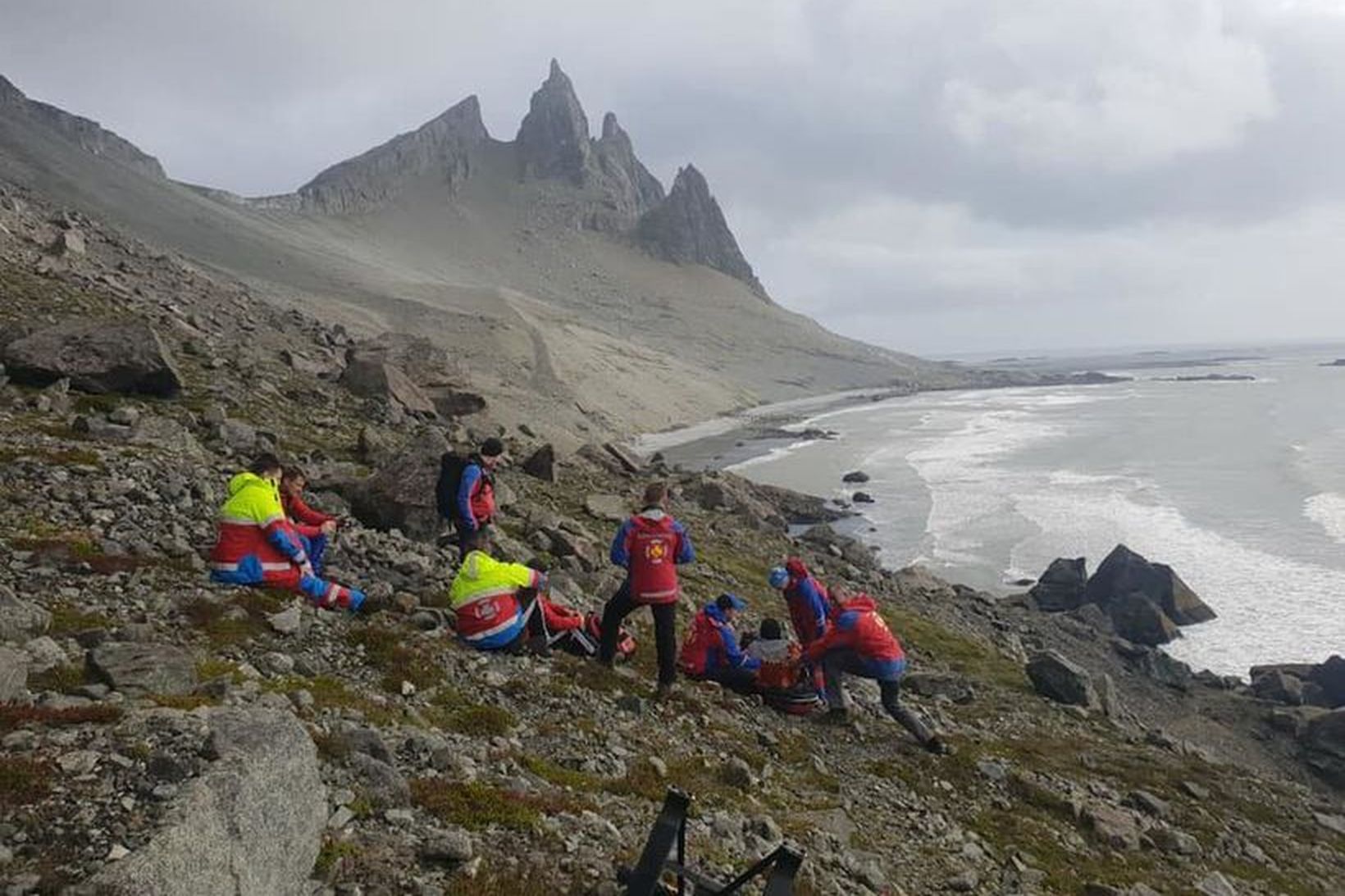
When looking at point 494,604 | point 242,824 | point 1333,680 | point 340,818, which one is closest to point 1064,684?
point 1333,680

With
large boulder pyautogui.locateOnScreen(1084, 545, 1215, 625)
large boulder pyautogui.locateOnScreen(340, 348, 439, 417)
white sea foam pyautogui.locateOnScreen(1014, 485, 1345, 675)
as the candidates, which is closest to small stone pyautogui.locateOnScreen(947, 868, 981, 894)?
white sea foam pyautogui.locateOnScreen(1014, 485, 1345, 675)

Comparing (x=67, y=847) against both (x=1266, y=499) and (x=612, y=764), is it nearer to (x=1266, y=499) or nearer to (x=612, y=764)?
(x=612, y=764)

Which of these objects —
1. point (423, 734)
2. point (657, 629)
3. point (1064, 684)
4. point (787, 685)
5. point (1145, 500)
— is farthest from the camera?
point (1145, 500)

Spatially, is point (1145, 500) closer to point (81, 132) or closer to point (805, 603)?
point (805, 603)

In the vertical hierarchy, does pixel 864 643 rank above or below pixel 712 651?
above

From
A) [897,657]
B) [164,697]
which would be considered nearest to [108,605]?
[164,697]

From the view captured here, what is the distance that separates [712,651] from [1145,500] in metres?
51.2

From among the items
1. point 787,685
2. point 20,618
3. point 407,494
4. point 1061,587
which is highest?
point 407,494

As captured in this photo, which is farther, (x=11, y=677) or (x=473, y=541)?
(x=473, y=541)

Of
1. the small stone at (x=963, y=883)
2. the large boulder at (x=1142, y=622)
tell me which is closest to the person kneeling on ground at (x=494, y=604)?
the small stone at (x=963, y=883)

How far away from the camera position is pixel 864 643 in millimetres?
13023

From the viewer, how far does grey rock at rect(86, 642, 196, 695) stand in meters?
7.65

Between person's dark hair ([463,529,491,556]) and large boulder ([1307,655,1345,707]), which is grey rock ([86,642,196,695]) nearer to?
person's dark hair ([463,529,491,556])

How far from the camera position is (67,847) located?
4742 mm
